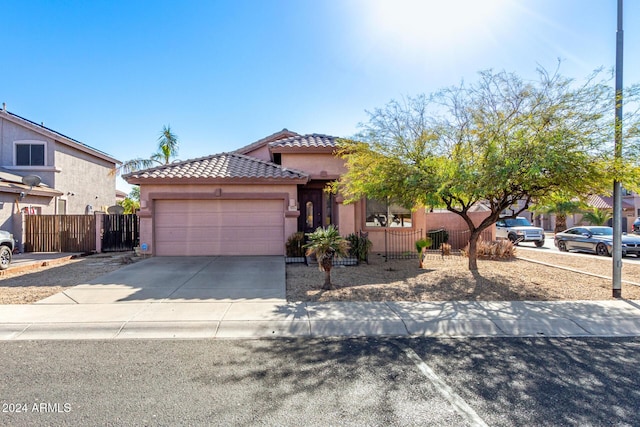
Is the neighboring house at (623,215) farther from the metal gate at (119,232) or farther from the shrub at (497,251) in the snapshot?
the metal gate at (119,232)

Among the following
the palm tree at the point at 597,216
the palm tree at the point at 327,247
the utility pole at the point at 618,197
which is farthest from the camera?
the palm tree at the point at 597,216

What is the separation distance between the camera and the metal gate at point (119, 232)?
50.8 feet

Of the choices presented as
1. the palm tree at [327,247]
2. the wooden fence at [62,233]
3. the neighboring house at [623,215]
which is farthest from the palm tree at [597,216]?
the wooden fence at [62,233]

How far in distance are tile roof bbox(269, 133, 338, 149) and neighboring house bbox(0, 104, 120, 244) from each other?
37.6ft

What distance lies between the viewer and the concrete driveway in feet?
24.3

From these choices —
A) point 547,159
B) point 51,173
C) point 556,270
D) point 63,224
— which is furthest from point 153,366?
point 51,173

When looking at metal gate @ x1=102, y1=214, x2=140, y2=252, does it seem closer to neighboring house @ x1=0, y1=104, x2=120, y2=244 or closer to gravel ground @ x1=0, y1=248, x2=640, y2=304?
gravel ground @ x1=0, y1=248, x2=640, y2=304

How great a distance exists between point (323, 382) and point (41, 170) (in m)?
21.0

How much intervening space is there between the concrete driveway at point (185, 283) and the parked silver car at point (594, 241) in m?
15.8

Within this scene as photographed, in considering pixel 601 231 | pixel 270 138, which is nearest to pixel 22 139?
pixel 270 138

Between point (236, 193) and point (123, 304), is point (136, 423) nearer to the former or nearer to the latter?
point (123, 304)

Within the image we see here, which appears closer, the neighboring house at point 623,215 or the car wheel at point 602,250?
the car wheel at point 602,250

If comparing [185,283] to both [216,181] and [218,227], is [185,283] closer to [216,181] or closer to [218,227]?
[218,227]

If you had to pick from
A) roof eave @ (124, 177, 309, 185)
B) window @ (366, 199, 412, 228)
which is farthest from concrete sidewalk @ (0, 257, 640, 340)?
window @ (366, 199, 412, 228)
